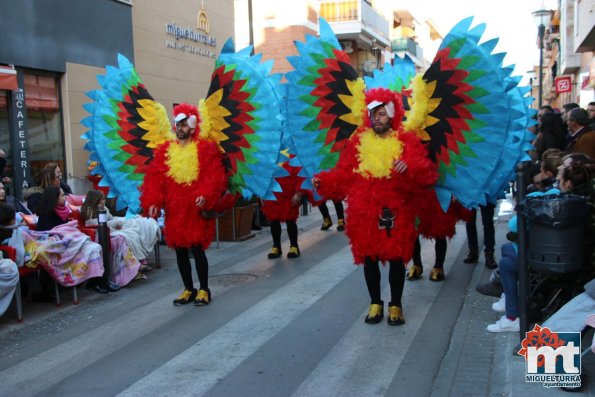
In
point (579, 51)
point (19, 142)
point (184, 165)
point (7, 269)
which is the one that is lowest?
point (7, 269)

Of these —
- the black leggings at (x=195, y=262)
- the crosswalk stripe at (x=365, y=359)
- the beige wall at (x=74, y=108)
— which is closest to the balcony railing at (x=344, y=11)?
the beige wall at (x=74, y=108)

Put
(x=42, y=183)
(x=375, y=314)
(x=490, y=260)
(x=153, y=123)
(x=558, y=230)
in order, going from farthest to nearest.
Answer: (x=42, y=183)
(x=490, y=260)
(x=153, y=123)
(x=375, y=314)
(x=558, y=230)

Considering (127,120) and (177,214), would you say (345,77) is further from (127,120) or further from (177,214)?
(127,120)

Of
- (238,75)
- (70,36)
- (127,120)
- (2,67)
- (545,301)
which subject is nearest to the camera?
(545,301)

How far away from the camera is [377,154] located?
5.23m

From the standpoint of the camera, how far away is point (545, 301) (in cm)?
507

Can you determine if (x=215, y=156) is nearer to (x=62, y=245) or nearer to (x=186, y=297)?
(x=186, y=297)

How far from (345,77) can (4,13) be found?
288 inches

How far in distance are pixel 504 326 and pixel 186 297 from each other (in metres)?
3.15

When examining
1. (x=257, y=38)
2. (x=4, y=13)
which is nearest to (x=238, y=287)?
(x=4, y=13)

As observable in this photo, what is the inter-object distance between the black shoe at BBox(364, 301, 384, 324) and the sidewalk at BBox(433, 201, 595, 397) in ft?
2.18

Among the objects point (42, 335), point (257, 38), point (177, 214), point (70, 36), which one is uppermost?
point (257, 38)
